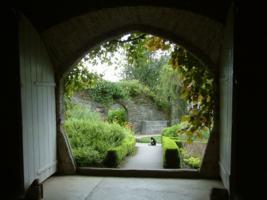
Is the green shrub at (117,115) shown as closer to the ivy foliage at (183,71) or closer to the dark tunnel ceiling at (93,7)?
the ivy foliage at (183,71)

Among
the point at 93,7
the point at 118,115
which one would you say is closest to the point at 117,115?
the point at 118,115

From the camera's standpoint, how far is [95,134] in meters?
Answer: 6.51

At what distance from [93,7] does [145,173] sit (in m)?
2.61

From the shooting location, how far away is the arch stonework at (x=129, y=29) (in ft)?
12.1

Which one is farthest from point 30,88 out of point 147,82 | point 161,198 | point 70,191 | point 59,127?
point 147,82

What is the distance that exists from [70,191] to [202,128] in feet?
7.24

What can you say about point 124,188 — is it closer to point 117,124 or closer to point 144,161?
point 144,161

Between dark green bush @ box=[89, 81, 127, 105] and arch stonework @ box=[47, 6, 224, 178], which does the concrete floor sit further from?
dark green bush @ box=[89, 81, 127, 105]

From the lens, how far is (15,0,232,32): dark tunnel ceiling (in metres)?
3.20

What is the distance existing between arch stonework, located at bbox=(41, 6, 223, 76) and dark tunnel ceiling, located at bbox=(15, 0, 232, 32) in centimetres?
19

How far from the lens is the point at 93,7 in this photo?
343 centimetres

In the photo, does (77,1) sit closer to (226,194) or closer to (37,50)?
(37,50)

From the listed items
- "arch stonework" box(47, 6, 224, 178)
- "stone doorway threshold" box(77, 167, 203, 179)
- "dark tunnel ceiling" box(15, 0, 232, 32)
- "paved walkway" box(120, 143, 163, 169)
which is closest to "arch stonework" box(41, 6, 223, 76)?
"arch stonework" box(47, 6, 224, 178)

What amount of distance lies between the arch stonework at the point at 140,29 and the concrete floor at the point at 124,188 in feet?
1.85
